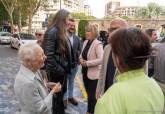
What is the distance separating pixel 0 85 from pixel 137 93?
824 centimetres

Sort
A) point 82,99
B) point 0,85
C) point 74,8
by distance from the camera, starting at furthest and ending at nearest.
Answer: point 74,8, point 0,85, point 82,99

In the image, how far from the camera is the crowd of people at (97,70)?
6.12ft

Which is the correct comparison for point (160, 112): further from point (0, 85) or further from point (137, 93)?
point (0, 85)

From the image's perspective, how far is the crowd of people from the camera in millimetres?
1866

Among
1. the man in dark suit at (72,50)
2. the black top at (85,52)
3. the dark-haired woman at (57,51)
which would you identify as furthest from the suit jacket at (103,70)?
the black top at (85,52)

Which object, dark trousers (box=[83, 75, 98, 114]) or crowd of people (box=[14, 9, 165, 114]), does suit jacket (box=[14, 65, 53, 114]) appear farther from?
dark trousers (box=[83, 75, 98, 114])

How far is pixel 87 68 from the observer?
6195 mm

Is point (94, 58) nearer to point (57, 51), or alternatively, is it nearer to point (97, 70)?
point (97, 70)

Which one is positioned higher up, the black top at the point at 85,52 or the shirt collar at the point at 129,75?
the shirt collar at the point at 129,75

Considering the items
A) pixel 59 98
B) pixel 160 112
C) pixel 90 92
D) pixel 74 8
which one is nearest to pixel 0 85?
pixel 90 92

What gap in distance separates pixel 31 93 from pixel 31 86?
60mm

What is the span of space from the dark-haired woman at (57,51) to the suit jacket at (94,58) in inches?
27.0

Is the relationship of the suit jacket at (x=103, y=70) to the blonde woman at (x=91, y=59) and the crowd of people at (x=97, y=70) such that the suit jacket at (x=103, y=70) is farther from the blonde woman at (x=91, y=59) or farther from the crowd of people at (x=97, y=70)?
the blonde woman at (x=91, y=59)

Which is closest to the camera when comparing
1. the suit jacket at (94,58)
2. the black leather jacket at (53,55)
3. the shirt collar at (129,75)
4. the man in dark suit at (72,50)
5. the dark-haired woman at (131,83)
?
the dark-haired woman at (131,83)
